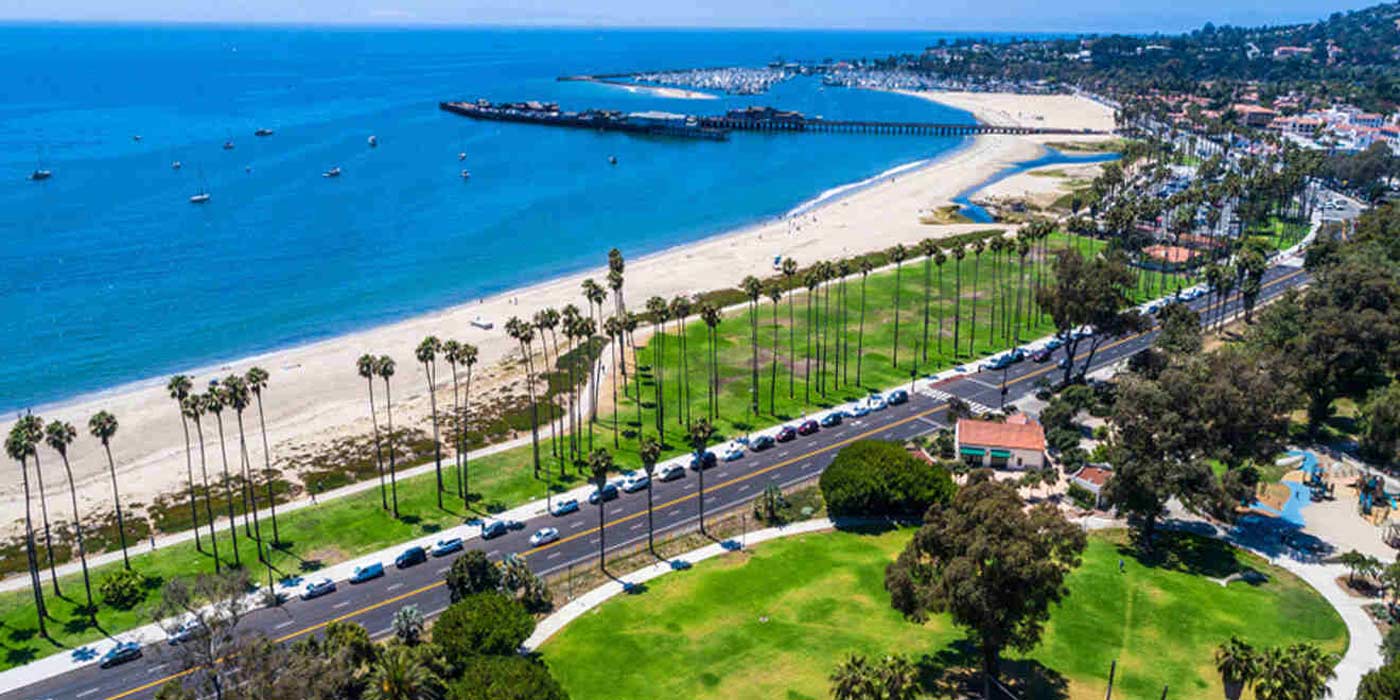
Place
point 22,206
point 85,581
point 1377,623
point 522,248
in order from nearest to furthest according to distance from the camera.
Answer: point 1377,623 < point 85,581 < point 522,248 < point 22,206

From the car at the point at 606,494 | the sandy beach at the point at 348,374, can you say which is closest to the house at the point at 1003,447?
the car at the point at 606,494

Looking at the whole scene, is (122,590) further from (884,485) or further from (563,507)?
(884,485)

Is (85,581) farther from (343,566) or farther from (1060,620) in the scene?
(1060,620)

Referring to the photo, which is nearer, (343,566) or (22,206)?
(343,566)

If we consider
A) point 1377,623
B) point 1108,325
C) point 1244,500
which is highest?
Result: point 1108,325

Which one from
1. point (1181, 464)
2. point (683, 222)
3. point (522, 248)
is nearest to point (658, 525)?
point (1181, 464)

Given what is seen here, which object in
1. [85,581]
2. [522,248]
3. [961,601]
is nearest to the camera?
[961,601]

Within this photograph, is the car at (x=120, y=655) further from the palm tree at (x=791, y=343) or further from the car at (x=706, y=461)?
the palm tree at (x=791, y=343)

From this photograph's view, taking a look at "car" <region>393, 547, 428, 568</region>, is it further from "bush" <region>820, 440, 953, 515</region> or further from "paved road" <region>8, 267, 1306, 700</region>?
"bush" <region>820, 440, 953, 515</region>
